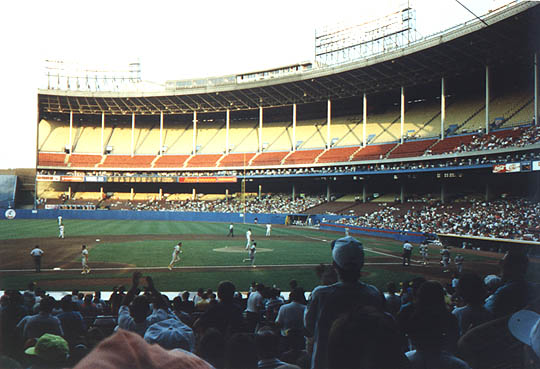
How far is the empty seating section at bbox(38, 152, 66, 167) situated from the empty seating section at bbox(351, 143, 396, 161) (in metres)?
52.4

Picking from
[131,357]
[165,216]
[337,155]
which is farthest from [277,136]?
[131,357]

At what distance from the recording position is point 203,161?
69500 mm

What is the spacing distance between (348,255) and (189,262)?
753 inches

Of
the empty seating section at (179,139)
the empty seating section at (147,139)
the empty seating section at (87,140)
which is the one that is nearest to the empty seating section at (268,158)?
the empty seating section at (179,139)

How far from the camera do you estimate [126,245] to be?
27578mm

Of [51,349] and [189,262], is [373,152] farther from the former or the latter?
[51,349]

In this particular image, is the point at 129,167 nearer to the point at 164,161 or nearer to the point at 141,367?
the point at 164,161

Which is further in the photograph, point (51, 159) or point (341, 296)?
point (51, 159)

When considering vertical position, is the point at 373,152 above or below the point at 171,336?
above

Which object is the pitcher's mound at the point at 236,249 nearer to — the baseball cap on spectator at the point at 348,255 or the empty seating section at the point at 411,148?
the baseball cap on spectator at the point at 348,255

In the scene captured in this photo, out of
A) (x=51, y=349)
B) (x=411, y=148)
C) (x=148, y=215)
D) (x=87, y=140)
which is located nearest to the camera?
(x=51, y=349)

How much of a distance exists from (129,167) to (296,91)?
33.7 m

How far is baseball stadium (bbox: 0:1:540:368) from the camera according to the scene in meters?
20.5

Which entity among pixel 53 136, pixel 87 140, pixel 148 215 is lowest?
pixel 148 215
